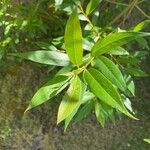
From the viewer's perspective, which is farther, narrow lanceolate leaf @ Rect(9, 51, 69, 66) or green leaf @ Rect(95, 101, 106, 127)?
green leaf @ Rect(95, 101, 106, 127)

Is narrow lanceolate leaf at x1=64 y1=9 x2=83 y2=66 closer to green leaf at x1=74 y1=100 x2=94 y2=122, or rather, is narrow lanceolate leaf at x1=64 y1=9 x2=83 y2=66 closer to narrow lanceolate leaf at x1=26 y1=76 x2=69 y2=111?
narrow lanceolate leaf at x1=26 y1=76 x2=69 y2=111

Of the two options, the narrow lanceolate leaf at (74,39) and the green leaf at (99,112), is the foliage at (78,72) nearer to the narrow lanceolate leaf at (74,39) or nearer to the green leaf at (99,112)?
the narrow lanceolate leaf at (74,39)

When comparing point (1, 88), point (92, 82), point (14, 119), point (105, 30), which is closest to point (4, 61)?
point (1, 88)

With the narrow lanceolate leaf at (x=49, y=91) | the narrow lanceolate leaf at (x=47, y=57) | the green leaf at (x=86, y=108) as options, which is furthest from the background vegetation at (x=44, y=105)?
the narrow lanceolate leaf at (x=49, y=91)

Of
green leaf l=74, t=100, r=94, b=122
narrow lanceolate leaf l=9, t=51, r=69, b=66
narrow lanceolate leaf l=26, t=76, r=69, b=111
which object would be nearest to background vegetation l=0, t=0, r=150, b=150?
green leaf l=74, t=100, r=94, b=122

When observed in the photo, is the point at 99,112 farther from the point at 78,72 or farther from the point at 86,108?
the point at 78,72

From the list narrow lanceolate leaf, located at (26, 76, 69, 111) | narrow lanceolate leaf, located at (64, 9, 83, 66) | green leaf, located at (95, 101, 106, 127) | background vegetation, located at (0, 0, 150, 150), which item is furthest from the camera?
background vegetation, located at (0, 0, 150, 150)
